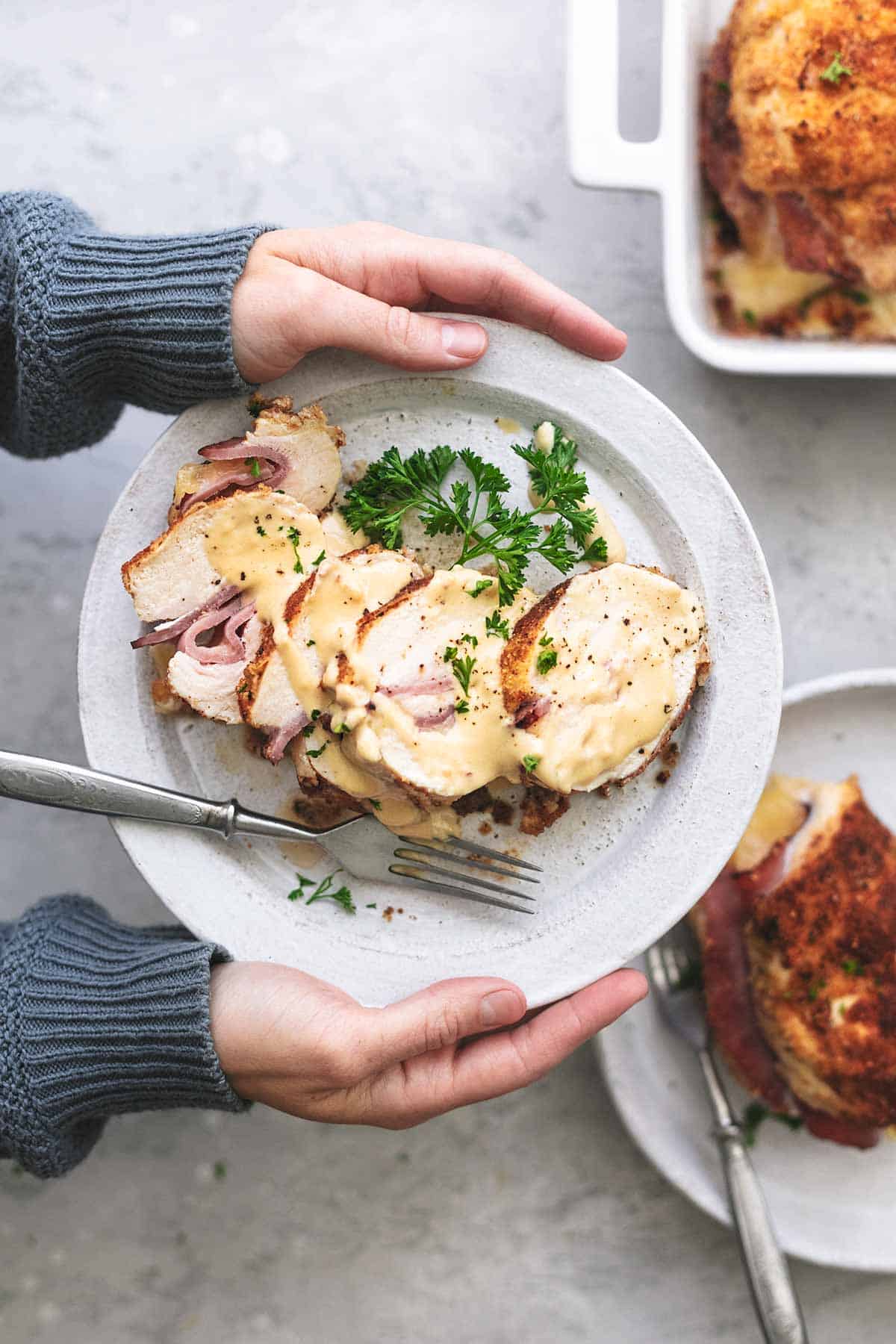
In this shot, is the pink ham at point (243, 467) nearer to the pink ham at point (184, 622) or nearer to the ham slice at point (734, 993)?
the pink ham at point (184, 622)

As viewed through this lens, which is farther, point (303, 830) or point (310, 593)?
point (303, 830)

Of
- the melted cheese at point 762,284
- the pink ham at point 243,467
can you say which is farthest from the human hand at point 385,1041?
the melted cheese at point 762,284

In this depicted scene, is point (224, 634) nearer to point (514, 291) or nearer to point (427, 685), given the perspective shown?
point (427, 685)

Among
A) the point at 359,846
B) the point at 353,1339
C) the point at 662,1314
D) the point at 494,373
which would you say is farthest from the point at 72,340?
the point at 662,1314

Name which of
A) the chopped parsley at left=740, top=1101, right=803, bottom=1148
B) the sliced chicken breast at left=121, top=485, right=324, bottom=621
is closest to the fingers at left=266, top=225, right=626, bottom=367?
the sliced chicken breast at left=121, top=485, right=324, bottom=621

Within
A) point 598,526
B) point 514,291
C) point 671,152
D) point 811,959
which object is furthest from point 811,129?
point 811,959

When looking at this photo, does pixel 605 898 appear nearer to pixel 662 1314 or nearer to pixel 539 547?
pixel 539 547
